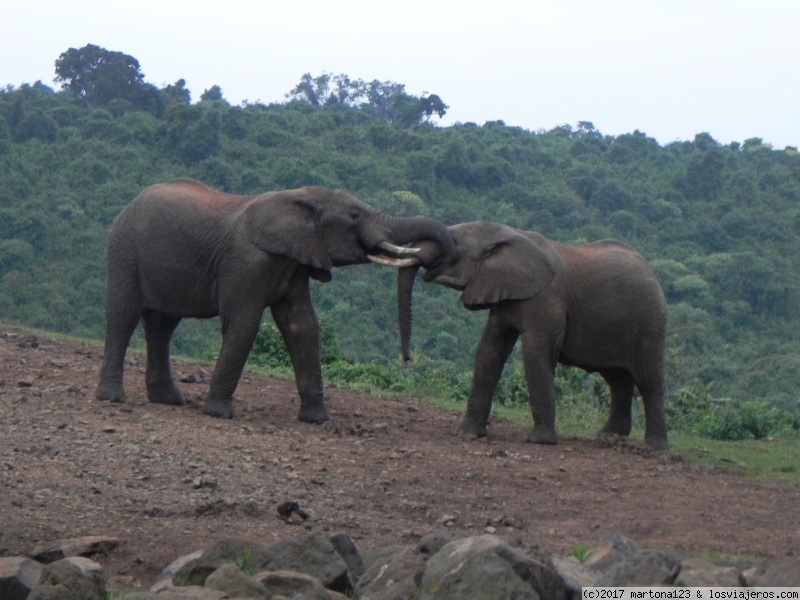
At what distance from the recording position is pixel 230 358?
42.2ft

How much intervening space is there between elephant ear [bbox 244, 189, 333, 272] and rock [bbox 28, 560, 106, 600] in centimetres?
580

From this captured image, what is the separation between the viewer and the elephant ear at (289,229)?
41.7 ft

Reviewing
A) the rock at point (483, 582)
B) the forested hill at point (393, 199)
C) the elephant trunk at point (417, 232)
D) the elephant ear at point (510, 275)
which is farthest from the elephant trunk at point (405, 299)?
the forested hill at point (393, 199)

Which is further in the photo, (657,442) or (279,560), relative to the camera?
(657,442)

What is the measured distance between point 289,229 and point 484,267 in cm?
179

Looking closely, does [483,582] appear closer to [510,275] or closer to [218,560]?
[218,560]

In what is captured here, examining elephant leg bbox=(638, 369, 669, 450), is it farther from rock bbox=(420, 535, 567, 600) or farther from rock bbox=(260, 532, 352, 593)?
rock bbox=(420, 535, 567, 600)

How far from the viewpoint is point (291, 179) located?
38.4 metres

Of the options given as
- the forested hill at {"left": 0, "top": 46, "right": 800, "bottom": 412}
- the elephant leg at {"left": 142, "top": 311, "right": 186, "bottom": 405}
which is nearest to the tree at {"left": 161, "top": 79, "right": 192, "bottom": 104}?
the forested hill at {"left": 0, "top": 46, "right": 800, "bottom": 412}

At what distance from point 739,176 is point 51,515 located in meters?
42.2

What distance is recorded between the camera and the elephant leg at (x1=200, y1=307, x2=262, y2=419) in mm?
12766

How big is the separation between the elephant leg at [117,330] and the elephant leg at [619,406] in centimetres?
455

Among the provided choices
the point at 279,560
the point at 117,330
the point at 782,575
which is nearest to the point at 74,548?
the point at 279,560

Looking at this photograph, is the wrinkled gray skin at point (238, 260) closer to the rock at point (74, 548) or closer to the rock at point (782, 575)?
the rock at point (74, 548)
